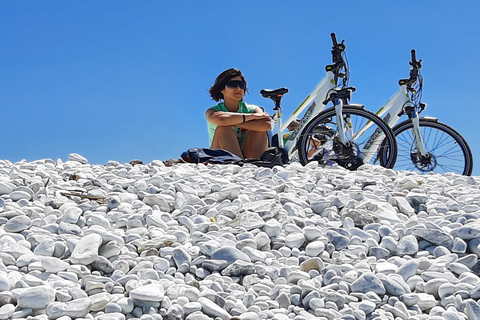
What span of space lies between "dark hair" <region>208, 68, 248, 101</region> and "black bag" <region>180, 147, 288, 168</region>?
89cm

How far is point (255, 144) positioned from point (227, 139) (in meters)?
0.34

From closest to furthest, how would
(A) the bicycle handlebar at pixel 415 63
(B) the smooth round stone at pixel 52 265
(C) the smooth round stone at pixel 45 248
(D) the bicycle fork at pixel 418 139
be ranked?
(B) the smooth round stone at pixel 52 265
(C) the smooth round stone at pixel 45 248
(D) the bicycle fork at pixel 418 139
(A) the bicycle handlebar at pixel 415 63

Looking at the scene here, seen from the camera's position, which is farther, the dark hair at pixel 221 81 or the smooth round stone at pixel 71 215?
the dark hair at pixel 221 81

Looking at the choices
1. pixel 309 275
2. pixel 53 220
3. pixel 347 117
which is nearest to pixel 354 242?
pixel 309 275

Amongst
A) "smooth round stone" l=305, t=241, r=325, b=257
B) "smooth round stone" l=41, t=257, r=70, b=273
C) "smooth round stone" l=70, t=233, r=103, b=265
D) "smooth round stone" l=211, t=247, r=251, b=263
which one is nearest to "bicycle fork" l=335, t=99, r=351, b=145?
"smooth round stone" l=305, t=241, r=325, b=257

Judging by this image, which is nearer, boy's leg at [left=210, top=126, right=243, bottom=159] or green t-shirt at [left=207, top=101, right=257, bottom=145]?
boy's leg at [left=210, top=126, right=243, bottom=159]

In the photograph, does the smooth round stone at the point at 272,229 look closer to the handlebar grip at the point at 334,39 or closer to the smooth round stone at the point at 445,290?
the smooth round stone at the point at 445,290

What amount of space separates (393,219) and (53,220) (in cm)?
189

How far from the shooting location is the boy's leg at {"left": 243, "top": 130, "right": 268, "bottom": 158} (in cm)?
611

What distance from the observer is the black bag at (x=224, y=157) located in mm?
5461

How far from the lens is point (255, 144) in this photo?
612 centimetres

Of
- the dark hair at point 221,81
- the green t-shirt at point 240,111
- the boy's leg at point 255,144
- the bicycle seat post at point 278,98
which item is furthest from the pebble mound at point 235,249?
the bicycle seat post at point 278,98

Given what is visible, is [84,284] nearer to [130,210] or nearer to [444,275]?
[130,210]

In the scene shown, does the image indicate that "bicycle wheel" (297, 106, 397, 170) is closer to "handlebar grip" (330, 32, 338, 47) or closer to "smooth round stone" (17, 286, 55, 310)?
"handlebar grip" (330, 32, 338, 47)
